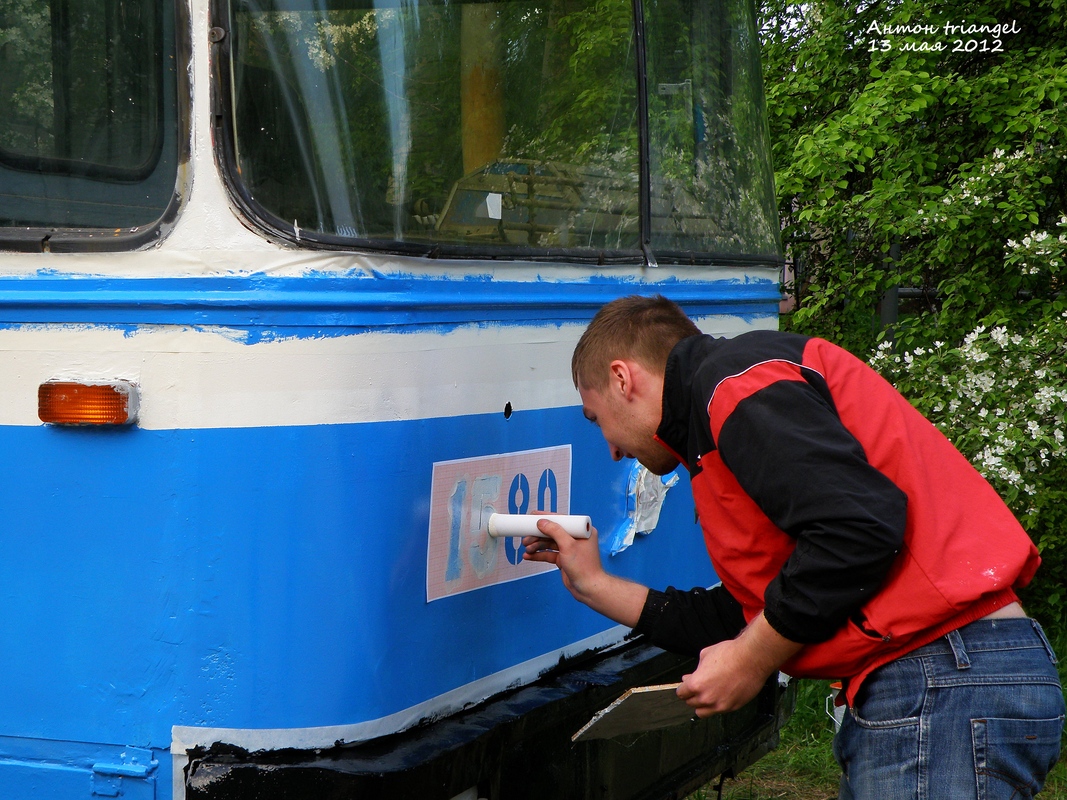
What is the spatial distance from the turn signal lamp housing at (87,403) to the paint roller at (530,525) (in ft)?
2.31

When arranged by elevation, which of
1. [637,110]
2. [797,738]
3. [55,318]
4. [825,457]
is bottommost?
[797,738]

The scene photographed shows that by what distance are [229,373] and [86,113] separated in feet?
1.72

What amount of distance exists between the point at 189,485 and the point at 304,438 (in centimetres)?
19

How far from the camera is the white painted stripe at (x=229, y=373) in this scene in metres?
1.83

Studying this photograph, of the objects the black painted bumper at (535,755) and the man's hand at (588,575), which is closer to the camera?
the black painted bumper at (535,755)

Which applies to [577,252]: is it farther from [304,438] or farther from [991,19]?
[991,19]

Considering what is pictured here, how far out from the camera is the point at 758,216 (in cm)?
331

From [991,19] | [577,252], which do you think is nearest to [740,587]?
[577,252]

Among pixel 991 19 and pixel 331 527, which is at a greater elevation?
pixel 991 19

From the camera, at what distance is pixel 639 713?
2.11m

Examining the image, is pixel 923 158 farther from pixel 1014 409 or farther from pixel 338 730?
pixel 338 730

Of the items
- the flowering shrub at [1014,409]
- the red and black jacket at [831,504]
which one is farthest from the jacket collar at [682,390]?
the flowering shrub at [1014,409]

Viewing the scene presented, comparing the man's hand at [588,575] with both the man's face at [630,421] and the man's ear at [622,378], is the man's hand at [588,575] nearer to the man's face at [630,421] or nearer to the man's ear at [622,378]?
the man's face at [630,421]

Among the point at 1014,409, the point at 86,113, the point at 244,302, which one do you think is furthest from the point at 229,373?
the point at 1014,409
